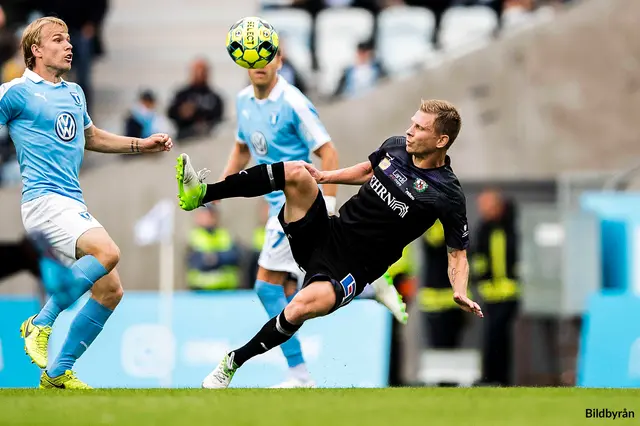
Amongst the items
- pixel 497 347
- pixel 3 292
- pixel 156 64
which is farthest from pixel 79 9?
pixel 497 347

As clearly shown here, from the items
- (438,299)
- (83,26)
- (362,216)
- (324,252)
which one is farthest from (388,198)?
(83,26)

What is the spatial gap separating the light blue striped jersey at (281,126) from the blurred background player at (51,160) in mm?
1309

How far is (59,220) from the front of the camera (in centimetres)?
879

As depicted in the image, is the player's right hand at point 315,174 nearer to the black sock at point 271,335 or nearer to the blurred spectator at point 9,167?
the black sock at point 271,335

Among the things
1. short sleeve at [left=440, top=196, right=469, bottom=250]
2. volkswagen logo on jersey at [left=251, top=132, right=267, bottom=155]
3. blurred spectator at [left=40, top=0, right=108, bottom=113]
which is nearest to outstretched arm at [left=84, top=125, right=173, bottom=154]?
volkswagen logo on jersey at [left=251, top=132, right=267, bottom=155]

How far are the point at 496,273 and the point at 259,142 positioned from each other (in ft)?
23.1

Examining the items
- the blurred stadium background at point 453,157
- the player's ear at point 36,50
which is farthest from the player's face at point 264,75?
the blurred stadium background at point 453,157

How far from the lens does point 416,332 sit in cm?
1806

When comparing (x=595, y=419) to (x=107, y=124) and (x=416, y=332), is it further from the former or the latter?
(x=107, y=124)

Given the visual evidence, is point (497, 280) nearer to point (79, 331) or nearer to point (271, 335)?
point (271, 335)

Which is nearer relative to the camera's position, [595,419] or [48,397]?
[595,419]

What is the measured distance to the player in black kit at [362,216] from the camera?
28.9 feet

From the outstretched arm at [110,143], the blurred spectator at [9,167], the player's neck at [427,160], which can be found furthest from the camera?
the blurred spectator at [9,167]

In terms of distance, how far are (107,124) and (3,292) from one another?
306 cm
